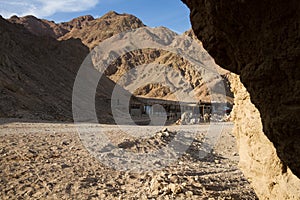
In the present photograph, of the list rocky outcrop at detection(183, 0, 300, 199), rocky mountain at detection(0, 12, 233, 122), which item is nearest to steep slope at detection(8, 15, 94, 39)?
rocky mountain at detection(0, 12, 233, 122)

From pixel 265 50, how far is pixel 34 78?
25.0m

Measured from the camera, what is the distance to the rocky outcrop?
188cm

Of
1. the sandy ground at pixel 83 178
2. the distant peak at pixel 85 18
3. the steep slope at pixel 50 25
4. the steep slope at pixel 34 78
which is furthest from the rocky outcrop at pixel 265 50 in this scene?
the distant peak at pixel 85 18

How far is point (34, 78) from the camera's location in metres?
24.4

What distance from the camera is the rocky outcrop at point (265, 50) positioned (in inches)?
73.9

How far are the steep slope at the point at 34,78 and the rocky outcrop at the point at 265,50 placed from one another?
52.0 ft

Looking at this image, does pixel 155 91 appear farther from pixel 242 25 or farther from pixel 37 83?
pixel 242 25

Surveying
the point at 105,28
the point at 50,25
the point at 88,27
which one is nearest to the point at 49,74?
the point at 105,28

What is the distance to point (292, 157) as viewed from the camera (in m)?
2.12

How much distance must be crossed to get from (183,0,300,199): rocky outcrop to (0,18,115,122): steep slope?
15835 millimetres

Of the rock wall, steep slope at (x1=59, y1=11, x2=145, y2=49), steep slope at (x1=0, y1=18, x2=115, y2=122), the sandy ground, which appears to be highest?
steep slope at (x1=59, y1=11, x2=145, y2=49)

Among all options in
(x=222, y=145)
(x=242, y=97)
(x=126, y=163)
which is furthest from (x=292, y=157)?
(x=222, y=145)

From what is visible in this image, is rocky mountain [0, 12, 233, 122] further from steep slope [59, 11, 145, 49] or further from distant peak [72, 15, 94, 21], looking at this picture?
distant peak [72, 15, 94, 21]

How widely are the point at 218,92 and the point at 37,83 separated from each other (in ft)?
115
